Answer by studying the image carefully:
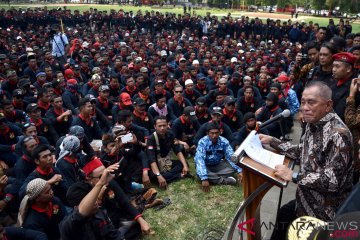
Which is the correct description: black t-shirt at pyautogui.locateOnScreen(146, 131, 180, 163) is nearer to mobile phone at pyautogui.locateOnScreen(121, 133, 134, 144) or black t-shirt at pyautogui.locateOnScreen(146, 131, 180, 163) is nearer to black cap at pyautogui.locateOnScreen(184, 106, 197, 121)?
mobile phone at pyautogui.locateOnScreen(121, 133, 134, 144)

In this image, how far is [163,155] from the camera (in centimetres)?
634

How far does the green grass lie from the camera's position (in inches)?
187

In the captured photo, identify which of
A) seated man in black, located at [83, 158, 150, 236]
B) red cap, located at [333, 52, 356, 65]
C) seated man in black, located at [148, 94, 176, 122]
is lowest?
seated man in black, located at [83, 158, 150, 236]

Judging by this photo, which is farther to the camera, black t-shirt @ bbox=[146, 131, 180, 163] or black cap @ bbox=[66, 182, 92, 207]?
black t-shirt @ bbox=[146, 131, 180, 163]

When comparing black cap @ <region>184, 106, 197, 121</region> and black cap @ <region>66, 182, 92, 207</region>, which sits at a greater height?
black cap @ <region>66, 182, 92, 207</region>

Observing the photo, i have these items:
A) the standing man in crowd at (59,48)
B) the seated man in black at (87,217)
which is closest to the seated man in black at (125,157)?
the seated man in black at (87,217)

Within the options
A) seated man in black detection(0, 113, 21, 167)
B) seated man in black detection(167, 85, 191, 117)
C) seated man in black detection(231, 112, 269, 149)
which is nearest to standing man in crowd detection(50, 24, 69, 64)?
seated man in black detection(167, 85, 191, 117)

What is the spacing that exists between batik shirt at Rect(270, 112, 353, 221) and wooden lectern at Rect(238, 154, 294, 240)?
230 mm

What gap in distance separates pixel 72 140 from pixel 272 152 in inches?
132

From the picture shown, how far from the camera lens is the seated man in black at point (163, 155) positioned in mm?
6099

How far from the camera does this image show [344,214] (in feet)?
4.25

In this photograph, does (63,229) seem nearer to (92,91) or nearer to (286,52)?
(92,91)

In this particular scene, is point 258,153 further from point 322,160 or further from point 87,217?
point 87,217

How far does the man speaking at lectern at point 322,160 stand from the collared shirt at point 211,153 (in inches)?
120
